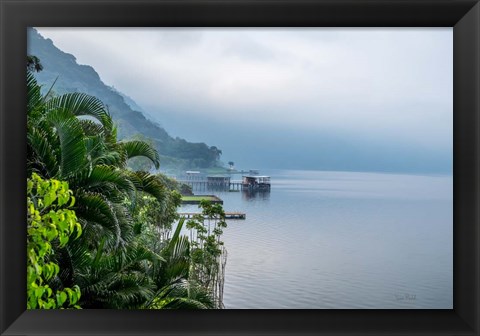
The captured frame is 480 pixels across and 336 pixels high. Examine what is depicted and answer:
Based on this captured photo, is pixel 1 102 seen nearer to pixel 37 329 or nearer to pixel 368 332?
pixel 37 329

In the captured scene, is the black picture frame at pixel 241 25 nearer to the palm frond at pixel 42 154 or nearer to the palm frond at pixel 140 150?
the palm frond at pixel 42 154

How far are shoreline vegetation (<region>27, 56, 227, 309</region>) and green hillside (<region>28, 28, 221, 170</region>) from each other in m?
0.66

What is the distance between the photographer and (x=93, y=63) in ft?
14.7

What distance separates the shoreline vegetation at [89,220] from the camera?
1880 millimetres

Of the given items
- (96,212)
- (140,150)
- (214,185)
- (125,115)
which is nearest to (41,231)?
(96,212)

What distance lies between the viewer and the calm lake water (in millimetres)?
4613

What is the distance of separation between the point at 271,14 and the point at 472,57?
611 mm

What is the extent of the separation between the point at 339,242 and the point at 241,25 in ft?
12.1

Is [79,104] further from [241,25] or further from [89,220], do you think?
[241,25]

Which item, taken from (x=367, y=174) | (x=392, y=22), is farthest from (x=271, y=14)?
(x=367, y=174)

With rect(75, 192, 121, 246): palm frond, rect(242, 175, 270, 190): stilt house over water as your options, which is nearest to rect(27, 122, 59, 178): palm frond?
rect(75, 192, 121, 246): palm frond

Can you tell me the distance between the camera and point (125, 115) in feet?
13.9

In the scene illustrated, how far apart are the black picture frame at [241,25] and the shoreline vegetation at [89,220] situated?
123 millimetres

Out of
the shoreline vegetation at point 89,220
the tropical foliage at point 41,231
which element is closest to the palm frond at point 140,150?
→ the shoreline vegetation at point 89,220
